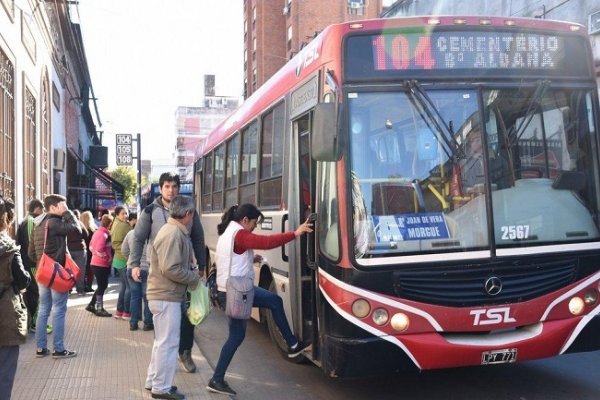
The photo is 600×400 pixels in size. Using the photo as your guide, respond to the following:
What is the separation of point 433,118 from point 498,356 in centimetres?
184

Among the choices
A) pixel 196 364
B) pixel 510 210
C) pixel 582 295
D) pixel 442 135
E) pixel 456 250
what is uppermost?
pixel 442 135

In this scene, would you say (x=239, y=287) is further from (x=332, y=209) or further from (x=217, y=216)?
(x=217, y=216)

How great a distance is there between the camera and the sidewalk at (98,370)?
17.8 ft

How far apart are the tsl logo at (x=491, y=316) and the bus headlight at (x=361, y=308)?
0.77 meters

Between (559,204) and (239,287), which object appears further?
(239,287)

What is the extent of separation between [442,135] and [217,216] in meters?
5.62

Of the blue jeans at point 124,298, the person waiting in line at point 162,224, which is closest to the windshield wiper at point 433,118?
the person waiting in line at point 162,224

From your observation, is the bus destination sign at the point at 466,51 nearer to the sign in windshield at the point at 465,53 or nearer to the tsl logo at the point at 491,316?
the sign in windshield at the point at 465,53

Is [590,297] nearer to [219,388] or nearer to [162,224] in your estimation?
[219,388]

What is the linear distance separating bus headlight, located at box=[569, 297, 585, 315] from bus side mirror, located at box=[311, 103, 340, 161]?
2150 mm

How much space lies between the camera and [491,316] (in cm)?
464

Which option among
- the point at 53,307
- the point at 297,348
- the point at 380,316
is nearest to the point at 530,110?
the point at 380,316

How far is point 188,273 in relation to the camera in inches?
194

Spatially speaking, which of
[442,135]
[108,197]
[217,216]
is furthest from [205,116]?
[442,135]
